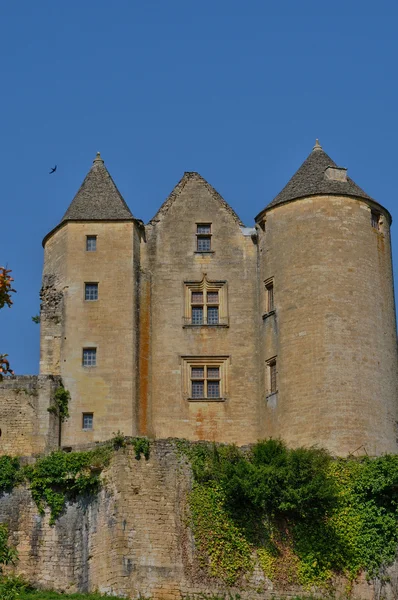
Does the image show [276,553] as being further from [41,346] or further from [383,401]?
[41,346]

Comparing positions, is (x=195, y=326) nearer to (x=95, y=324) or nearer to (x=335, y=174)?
(x=95, y=324)

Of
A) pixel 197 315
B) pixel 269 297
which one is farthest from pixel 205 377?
pixel 269 297

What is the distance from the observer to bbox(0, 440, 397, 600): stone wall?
45.2 metres

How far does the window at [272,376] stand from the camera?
52.4 metres

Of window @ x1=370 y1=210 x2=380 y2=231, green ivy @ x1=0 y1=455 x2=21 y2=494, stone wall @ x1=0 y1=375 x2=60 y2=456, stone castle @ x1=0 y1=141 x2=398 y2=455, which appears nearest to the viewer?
green ivy @ x1=0 y1=455 x2=21 y2=494

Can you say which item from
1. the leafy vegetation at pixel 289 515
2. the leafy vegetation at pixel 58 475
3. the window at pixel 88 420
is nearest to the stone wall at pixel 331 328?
the leafy vegetation at pixel 289 515

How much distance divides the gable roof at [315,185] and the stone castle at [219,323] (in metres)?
0.08

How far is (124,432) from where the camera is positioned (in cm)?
5166

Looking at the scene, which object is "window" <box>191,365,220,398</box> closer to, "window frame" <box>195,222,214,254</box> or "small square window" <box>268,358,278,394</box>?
"small square window" <box>268,358,278,394</box>

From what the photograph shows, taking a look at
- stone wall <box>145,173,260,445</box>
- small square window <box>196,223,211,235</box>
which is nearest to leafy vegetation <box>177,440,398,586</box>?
stone wall <box>145,173,260,445</box>

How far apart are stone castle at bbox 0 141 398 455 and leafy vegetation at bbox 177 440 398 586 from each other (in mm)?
2986

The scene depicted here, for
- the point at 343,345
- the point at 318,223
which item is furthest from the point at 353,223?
the point at 343,345

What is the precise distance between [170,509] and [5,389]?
9.42 metres

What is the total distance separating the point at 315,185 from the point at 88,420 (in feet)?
42.2
